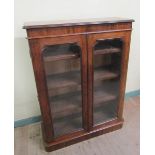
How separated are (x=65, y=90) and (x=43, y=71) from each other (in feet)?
1.40

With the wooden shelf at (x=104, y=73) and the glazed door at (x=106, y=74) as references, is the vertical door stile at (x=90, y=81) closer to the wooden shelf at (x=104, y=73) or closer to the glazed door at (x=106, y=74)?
the glazed door at (x=106, y=74)

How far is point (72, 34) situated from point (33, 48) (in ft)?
1.04

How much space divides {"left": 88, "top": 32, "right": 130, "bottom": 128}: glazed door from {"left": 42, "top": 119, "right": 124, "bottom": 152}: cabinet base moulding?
5 centimetres

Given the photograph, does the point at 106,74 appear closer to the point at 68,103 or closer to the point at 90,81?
the point at 90,81

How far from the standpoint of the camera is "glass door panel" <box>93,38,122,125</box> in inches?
61.9

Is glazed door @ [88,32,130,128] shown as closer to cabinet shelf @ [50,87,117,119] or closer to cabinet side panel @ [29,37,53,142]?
cabinet shelf @ [50,87,117,119]

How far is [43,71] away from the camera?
1359 mm

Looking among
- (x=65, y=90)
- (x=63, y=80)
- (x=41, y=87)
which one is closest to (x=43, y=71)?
(x=41, y=87)

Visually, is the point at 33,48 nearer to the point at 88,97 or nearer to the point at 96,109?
the point at 88,97

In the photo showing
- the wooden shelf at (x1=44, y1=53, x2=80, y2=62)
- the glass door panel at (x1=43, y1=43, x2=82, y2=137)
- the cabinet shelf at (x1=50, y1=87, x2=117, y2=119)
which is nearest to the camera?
the wooden shelf at (x1=44, y1=53, x2=80, y2=62)

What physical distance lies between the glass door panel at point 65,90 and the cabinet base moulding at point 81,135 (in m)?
0.05

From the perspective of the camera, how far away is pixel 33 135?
1878 millimetres

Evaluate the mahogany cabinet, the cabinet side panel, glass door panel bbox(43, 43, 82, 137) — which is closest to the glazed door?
the mahogany cabinet
